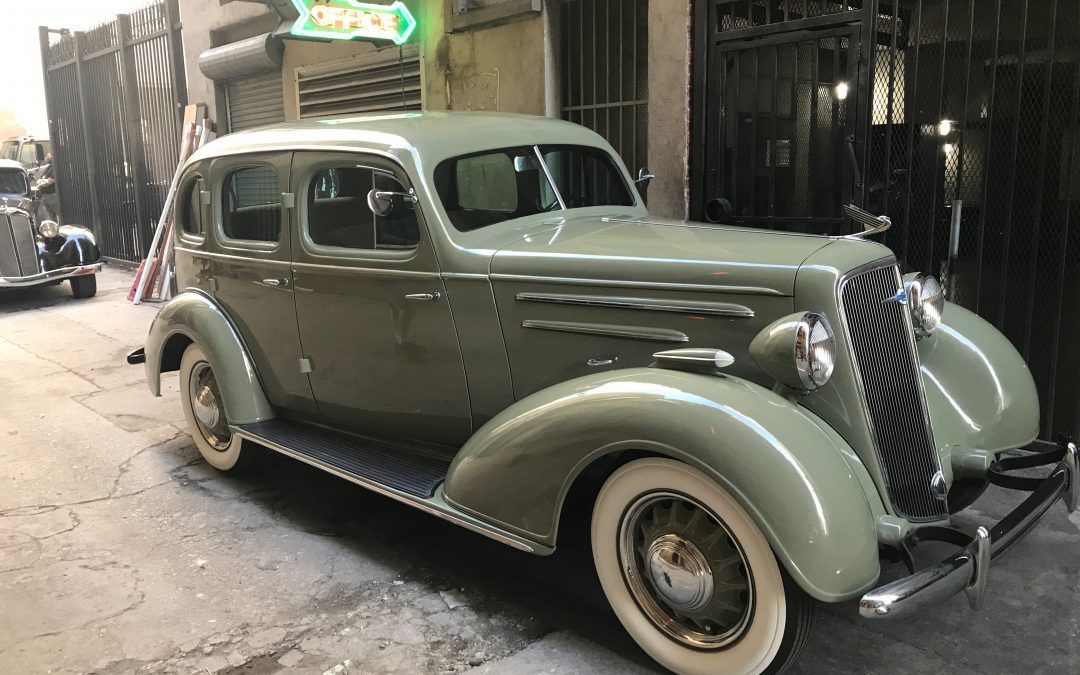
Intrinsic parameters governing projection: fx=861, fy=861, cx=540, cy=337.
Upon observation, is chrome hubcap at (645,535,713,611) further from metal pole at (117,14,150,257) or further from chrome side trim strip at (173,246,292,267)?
metal pole at (117,14,150,257)

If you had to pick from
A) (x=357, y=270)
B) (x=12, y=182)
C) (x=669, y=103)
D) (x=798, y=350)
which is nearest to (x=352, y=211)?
(x=357, y=270)

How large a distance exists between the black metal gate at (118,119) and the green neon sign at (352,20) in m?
5.29

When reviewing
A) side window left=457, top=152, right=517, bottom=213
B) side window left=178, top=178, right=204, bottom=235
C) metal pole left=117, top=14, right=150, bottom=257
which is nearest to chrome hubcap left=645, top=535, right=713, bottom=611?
side window left=457, top=152, right=517, bottom=213

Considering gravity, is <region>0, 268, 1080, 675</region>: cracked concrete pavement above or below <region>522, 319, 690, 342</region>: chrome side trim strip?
below

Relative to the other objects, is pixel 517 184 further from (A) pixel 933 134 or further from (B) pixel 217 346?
(A) pixel 933 134

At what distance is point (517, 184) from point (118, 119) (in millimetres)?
11148

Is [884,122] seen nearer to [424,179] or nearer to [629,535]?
[424,179]

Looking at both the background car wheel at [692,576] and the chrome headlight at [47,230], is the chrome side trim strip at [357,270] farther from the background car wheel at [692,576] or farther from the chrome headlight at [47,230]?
the chrome headlight at [47,230]

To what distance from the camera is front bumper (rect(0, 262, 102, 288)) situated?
32.3 feet

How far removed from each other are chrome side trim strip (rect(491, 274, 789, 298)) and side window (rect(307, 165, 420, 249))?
0.63 m

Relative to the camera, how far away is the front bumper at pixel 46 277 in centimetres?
984

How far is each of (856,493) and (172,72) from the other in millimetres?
11283

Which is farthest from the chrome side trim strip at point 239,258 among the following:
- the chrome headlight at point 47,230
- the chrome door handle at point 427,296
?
the chrome headlight at point 47,230

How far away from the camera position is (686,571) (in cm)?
251
